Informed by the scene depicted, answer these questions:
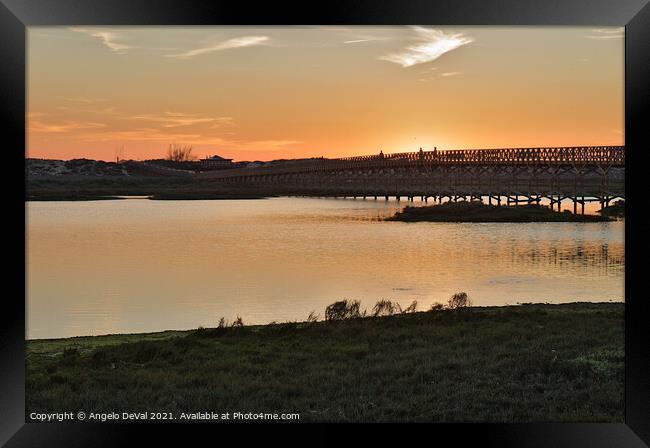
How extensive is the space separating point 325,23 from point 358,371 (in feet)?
17.9

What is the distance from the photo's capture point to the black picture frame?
757 cm

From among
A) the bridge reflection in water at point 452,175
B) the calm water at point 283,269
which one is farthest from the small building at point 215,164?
the calm water at point 283,269

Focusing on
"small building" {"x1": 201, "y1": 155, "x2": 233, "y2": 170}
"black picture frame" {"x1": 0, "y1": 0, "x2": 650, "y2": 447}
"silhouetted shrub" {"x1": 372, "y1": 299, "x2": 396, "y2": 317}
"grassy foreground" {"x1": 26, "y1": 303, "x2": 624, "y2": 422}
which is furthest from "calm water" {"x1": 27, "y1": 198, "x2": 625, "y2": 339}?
"small building" {"x1": 201, "y1": 155, "x2": 233, "y2": 170}

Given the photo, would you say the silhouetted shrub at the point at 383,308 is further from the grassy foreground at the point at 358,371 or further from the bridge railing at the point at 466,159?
the bridge railing at the point at 466,159

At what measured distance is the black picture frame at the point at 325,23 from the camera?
7.57m

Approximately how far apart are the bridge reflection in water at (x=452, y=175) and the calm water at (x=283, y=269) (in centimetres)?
1119

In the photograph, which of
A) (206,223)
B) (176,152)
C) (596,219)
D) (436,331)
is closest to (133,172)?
(176,152)

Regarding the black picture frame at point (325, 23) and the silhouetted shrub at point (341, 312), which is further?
the silhouetted shrub at point (341, 312)

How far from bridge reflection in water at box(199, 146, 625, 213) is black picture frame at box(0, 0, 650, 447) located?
112 ft

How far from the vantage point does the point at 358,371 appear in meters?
10.7

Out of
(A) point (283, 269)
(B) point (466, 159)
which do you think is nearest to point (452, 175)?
(B) point (466, 159)

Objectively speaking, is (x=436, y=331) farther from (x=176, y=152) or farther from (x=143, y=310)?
(x=176, y=152)

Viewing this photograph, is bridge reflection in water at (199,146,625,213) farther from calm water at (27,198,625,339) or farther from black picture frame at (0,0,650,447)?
black picture frame at (0,0,650,447)

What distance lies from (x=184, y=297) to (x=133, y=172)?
136017 mm
